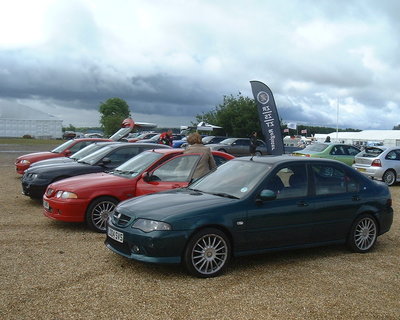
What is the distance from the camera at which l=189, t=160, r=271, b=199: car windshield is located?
19.4ft

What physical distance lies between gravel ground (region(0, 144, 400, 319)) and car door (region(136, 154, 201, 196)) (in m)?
1.35

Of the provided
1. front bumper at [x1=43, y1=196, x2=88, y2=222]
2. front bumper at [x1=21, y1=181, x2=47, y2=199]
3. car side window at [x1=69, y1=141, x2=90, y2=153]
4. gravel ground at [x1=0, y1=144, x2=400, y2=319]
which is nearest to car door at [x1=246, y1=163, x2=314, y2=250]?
gravel ground at [x1=0, y1=144, x2=400, y2=319]

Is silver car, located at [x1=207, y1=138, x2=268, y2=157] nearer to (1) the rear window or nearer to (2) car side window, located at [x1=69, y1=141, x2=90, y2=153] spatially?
(1) the rear window

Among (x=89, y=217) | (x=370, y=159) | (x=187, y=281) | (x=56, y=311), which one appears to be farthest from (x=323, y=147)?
(x=56, y=311)

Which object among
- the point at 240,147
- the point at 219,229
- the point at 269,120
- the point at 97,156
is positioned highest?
the point at 269,120

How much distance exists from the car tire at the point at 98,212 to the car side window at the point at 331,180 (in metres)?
3.39

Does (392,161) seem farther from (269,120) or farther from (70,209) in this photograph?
(70,209)

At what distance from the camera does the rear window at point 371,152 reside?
53.4 feet

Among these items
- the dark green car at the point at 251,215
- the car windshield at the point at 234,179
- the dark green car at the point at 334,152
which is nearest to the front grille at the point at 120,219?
the dark green car at the point at 251,215

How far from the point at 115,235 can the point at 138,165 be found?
2.99 meters

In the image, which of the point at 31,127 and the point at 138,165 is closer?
the point at 138,165

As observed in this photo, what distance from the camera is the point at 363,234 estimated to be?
6.68 metres

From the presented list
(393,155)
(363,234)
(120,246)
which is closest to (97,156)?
(120,246)

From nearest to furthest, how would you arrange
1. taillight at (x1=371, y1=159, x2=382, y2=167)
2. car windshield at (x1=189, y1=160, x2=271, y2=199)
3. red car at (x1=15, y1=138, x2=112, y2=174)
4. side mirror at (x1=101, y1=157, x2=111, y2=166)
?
1. car windshield at (x1=189, y1=160, x2=271, y2=199)
2. side mirror at (x1=101, y1=157, x2=111, y2=166)
3. red car at (x1=15, y1=138, x2=112, y2=174)
4. taillight at (x1=371, y1=159, x2=382, y2=167)
